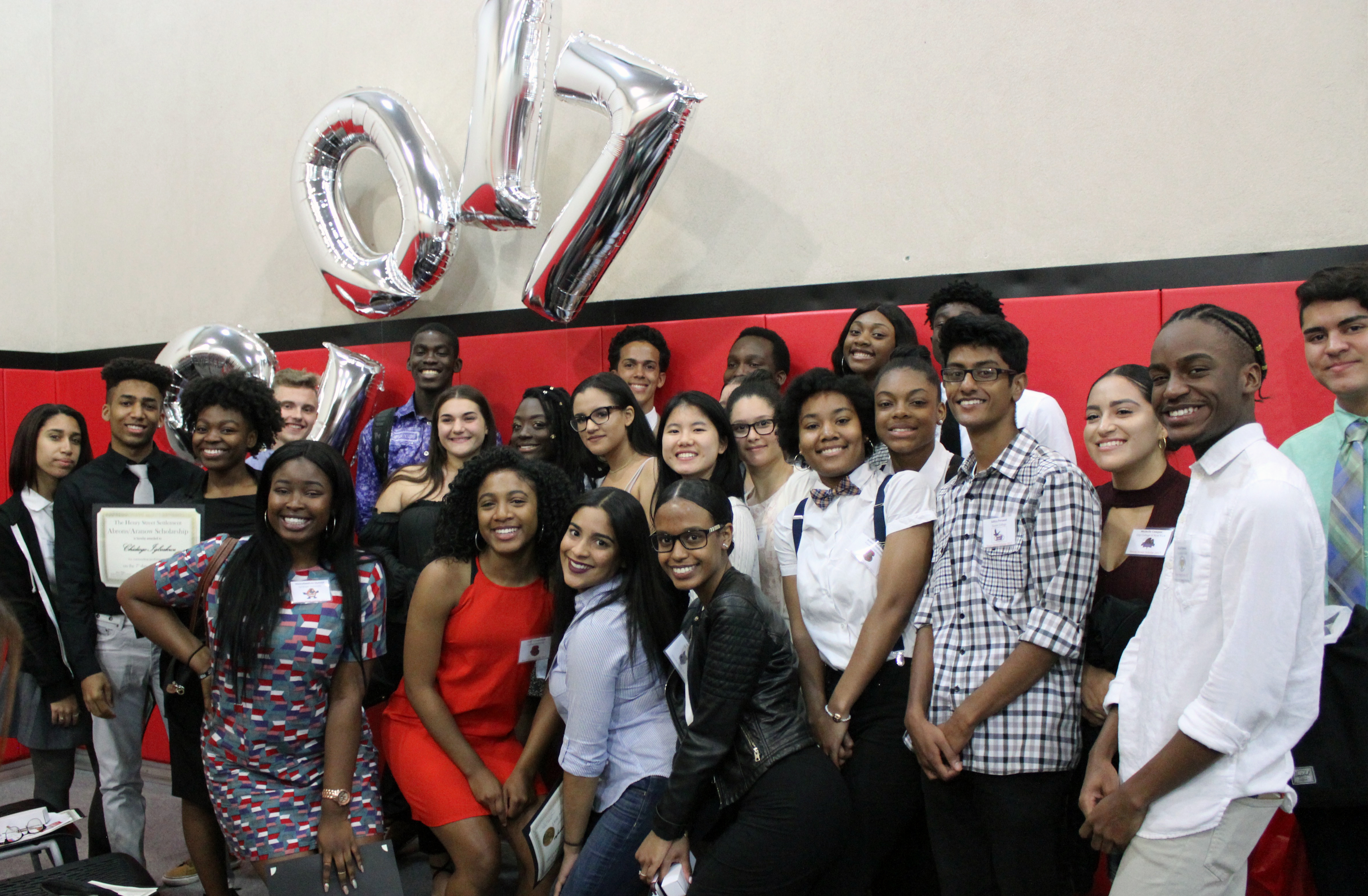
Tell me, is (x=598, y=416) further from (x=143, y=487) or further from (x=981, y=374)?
(x=143, y=487)

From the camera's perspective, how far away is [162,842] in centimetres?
364

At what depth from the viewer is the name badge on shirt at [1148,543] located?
6.57 feet

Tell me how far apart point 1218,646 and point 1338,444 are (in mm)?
791

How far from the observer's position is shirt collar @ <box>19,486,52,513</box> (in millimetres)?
3383

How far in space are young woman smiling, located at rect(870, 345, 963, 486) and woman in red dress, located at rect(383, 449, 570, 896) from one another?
89 centimetres

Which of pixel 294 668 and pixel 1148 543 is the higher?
pixel 1148 543

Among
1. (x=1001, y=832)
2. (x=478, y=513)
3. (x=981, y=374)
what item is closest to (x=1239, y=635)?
(x=1001, y=832)

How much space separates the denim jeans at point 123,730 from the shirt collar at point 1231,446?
312 centimetres

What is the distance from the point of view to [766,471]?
2.70 metres

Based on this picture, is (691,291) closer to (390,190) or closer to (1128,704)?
(390,190)

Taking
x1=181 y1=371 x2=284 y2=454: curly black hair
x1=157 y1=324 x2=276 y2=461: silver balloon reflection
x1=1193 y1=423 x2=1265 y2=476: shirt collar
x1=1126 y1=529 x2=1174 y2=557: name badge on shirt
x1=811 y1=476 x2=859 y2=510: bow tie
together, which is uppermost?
x1=157 y1=324 x2=276 y2=461: silver balloon reflection

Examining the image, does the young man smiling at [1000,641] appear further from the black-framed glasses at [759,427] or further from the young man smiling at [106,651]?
the young man smiling at [106,651]

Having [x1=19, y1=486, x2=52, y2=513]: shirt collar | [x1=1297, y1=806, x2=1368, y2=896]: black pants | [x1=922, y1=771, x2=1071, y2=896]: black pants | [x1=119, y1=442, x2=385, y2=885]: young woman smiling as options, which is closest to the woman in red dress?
[x1=119, y1=442, x2=385, y2=885]: young woman smiling

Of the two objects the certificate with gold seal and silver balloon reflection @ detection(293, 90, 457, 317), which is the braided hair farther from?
silver balloon reflection @ detection(293, 90, 457, 317)
